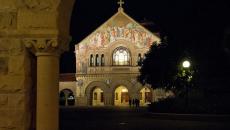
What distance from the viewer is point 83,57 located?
63938 millimetres

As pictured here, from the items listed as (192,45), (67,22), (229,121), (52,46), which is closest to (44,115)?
(52,46)

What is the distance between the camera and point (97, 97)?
2518 inches

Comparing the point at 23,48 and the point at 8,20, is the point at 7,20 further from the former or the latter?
the point at 23,48

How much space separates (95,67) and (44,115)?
2208 inches

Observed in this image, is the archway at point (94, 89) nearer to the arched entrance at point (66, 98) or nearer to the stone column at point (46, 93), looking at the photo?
the arched entrance at point (66, 98)

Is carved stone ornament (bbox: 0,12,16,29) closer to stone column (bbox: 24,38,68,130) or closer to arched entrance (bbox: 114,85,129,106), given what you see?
stone column (bbox: 24,38,68,130)

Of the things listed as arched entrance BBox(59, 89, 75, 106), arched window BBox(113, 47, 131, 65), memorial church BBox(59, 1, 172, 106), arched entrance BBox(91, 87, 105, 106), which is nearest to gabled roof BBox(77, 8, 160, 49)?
memorial church BBox(59, 1, 172, 106)

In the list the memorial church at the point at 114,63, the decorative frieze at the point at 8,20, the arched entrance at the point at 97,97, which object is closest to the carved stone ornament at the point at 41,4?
the decorative frieze at the point at 8,20

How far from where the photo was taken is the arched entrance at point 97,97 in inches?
2500

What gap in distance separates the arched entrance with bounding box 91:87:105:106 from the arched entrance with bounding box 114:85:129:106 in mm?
1911

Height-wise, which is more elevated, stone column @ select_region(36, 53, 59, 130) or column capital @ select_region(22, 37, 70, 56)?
column capital @ select_region(22, 37, 70, 56)

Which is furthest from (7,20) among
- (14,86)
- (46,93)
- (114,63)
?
(114,63)

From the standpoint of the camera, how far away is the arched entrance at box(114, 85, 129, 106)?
6353cm

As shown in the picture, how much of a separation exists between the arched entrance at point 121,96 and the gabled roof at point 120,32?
21.9 feet
